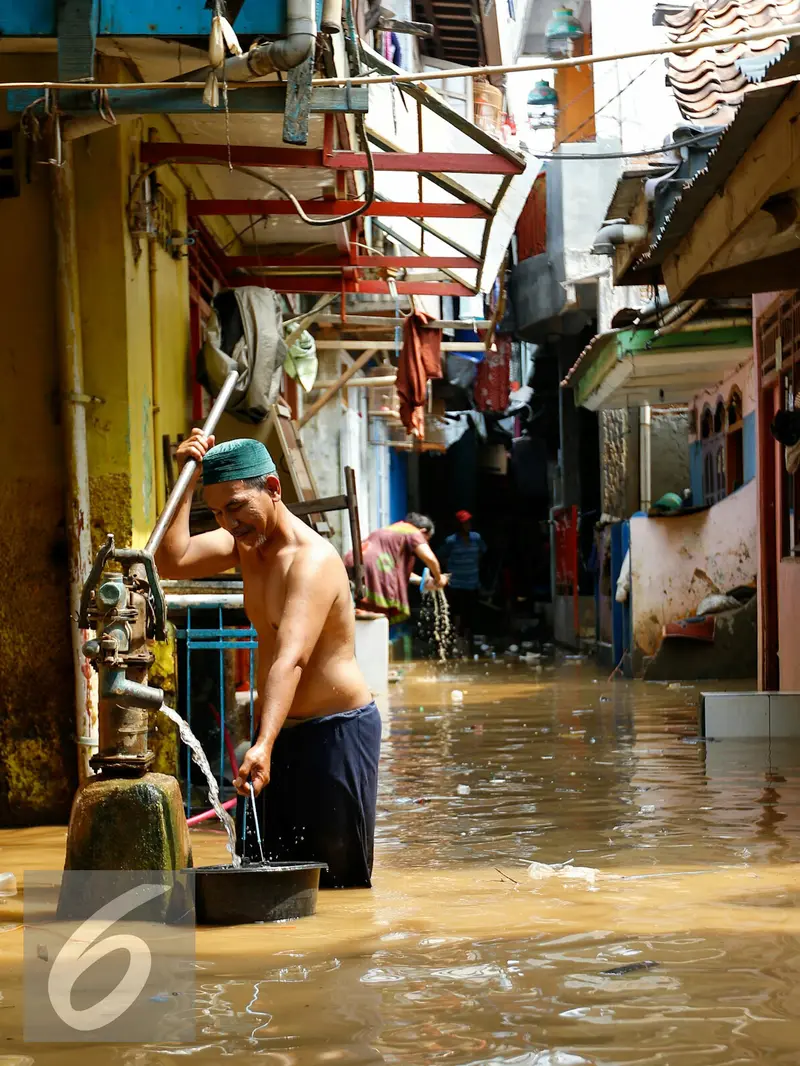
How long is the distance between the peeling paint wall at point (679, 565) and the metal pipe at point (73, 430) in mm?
10623

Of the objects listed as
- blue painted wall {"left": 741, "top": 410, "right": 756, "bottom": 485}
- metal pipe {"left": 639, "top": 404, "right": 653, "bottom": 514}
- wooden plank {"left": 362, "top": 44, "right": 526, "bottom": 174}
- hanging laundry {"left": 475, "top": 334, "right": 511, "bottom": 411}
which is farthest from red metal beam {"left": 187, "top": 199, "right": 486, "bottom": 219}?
hanging laundry {"left": 475, "top": 334, "right": 511, "bottom": 411}

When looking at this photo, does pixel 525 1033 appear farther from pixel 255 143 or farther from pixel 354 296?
pixel 354 296

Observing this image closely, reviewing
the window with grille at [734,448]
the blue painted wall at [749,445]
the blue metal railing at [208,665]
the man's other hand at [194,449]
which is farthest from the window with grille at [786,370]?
the man's other hand at [194,449]

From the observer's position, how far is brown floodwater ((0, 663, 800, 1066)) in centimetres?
350

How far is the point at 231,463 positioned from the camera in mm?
5066

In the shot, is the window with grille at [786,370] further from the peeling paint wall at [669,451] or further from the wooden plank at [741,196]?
the peeling paint wall at [669,451]

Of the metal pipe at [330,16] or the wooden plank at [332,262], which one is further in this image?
the wooden plank at [332,262]

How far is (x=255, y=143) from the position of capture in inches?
366

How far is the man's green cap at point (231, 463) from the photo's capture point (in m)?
5.06

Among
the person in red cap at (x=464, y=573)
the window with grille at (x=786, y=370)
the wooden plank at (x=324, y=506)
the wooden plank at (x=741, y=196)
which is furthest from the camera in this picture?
the person in red cap at (x=464, y=573)

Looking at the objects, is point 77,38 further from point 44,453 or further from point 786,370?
point 786,370

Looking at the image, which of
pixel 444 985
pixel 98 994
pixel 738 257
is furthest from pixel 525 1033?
pixel 738 257

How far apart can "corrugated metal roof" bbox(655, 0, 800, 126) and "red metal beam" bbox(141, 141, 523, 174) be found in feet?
21.4

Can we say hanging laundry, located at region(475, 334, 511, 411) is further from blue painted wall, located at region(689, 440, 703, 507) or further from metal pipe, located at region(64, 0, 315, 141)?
A: metal pipe, located at region(64, 0, 315, 141)
